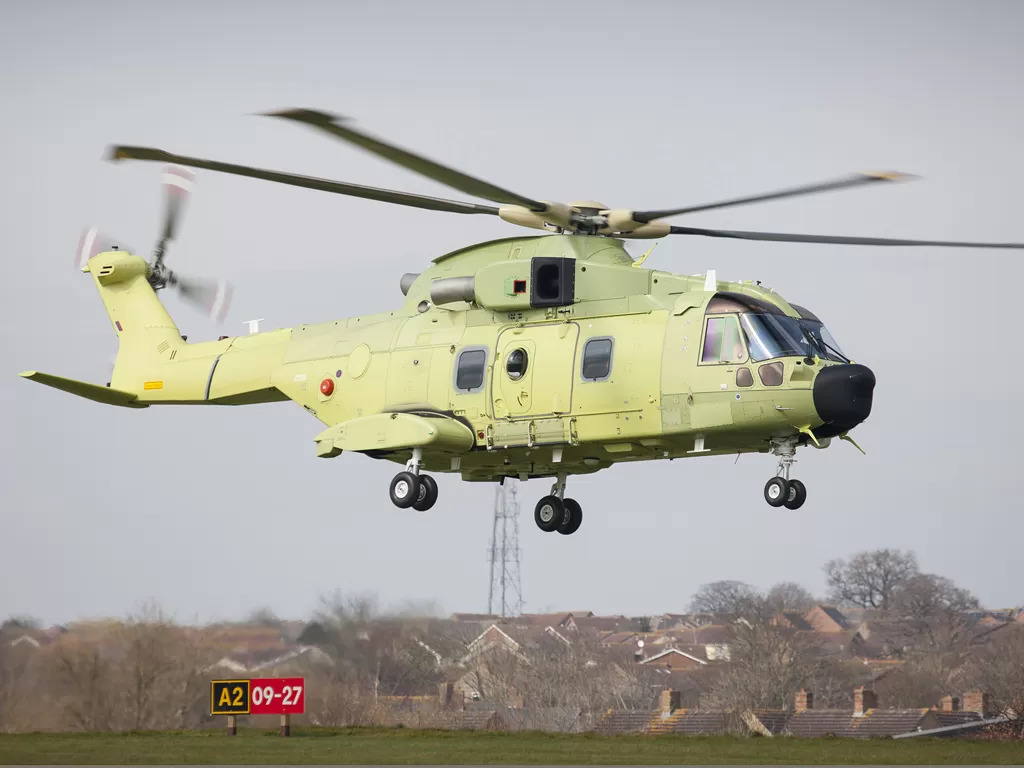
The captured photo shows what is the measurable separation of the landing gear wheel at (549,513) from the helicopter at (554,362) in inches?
1.3

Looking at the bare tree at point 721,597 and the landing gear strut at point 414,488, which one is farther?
the bare tree at point 721,597

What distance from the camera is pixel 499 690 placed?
42.7 m

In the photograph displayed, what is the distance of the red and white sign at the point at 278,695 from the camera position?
34156 mm

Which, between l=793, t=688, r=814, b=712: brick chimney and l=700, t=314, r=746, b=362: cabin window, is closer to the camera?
l=700, t=314, r=746, b=362: cabin window

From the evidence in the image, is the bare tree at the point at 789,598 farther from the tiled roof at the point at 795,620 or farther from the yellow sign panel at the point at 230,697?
the yellow sign panel at the point at 230,697

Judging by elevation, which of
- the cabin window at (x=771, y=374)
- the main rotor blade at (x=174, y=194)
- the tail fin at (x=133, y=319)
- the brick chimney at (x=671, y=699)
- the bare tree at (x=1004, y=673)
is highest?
the main rotor blade at (x=174, y=194)

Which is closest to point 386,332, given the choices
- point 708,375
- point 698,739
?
point 708,375

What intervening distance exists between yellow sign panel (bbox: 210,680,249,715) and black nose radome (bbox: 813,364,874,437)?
1742cm

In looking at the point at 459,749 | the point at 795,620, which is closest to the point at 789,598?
the point at 795,620

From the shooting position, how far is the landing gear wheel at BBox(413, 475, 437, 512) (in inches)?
906

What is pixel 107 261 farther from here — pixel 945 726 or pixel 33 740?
pixel 945 726

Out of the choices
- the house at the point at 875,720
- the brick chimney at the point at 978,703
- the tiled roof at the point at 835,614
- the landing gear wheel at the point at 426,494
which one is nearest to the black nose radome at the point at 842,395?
the landing gear wheel at the point at 426,494

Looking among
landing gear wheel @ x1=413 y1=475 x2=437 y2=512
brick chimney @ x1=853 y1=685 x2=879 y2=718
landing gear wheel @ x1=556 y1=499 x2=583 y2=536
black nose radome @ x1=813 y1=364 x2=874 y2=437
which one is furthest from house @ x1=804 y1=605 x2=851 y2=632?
black nose radome @ x1=813 y1=364 x2=874 y2=437

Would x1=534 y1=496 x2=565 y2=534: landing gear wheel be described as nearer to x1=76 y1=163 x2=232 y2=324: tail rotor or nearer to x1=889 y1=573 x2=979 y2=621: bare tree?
x1=76 y1=163 x2=232 y2=324: tail rotor
